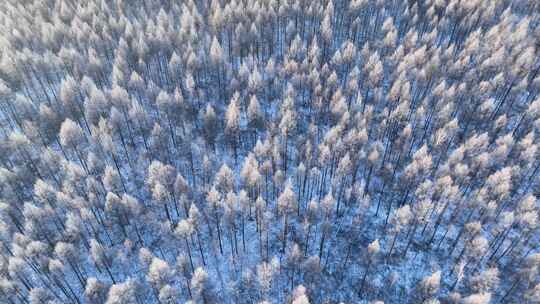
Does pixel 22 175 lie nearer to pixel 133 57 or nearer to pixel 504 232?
pixel 133 57

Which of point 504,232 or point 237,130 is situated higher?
point 237,130

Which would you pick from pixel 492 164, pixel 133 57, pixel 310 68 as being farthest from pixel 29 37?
pixel 492 164

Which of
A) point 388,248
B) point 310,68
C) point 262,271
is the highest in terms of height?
point 310,68

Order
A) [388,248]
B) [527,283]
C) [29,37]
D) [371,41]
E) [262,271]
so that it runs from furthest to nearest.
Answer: [371,41]
[29,37]
[388,248]
[527,283]
[262,271]

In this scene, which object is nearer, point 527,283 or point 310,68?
point 527,283

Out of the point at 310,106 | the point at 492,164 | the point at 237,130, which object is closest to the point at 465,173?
the point at 492,164

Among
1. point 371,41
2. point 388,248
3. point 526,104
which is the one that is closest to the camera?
point 388,248
